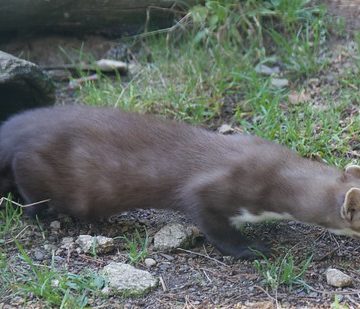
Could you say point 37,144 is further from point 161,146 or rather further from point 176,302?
point 176,302

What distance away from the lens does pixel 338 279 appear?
13.4ft

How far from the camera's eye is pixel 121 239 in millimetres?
4602

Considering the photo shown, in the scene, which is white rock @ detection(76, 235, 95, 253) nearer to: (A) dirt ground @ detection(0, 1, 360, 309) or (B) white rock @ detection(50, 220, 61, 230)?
(A) dirt ground @ detection(0, 1, 360, 309)

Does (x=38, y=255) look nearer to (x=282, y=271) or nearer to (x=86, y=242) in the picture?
(x=86, y=242)

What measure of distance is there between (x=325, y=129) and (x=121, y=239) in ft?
5.78

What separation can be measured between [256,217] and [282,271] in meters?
0.35

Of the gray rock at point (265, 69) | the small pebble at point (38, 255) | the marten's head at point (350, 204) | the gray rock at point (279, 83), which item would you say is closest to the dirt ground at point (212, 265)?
the small pebble at point (38, 255)

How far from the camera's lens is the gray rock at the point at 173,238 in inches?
175

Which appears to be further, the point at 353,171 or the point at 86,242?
the point at 86,242

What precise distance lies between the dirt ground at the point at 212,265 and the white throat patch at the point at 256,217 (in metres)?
0.22

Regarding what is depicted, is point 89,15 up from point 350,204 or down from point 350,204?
up

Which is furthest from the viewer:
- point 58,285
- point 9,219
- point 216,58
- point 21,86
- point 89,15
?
point 89,15

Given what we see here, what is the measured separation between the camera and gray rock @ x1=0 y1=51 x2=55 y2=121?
17.4 feet

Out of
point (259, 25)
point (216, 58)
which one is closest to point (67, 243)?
point (216, 58)
